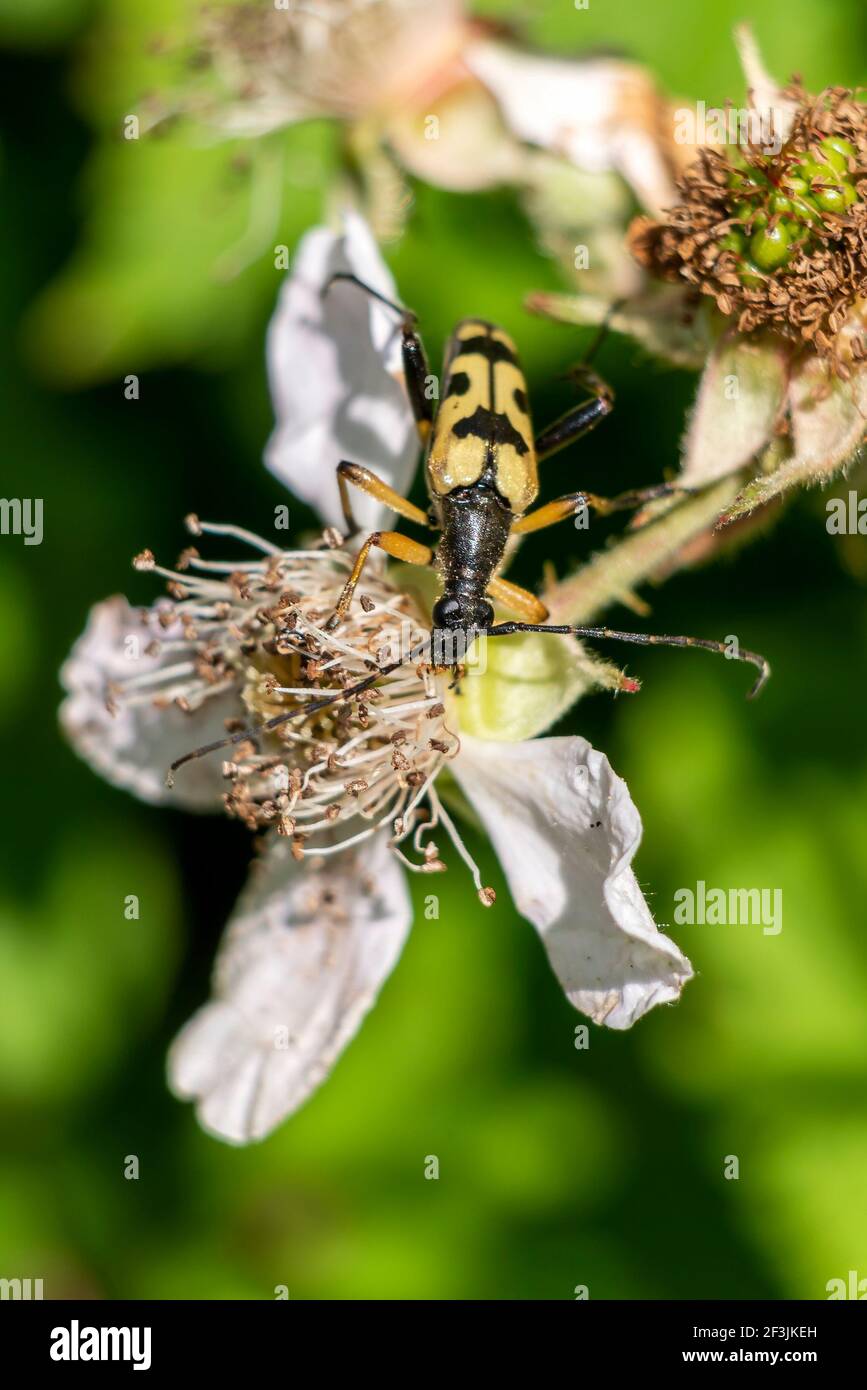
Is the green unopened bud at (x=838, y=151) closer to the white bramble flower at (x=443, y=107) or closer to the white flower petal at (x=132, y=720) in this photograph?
the white bramble flower at (x=443, y=107)

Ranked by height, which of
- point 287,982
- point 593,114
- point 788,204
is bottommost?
point 287,982

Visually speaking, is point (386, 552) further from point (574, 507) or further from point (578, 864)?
point (578, 864)

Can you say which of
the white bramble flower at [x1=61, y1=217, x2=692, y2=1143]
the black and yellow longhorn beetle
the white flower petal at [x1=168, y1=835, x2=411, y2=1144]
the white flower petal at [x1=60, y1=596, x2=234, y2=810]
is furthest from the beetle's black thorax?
the white flower petal at [x1=60, y1=596, x2=234, y2=810]

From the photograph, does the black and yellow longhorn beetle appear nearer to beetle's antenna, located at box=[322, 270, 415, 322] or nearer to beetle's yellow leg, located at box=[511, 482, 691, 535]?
beetle's yellow leg, located at box=[511, 482, 691, 535]

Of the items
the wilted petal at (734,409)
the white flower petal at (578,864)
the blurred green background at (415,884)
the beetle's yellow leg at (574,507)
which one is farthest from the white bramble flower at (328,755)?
the blurred green background at (415,884)

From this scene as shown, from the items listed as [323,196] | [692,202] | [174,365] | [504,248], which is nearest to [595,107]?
[692,202]

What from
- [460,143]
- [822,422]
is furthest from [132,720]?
[822,422]

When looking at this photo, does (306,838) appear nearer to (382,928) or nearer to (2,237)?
(382,928)
